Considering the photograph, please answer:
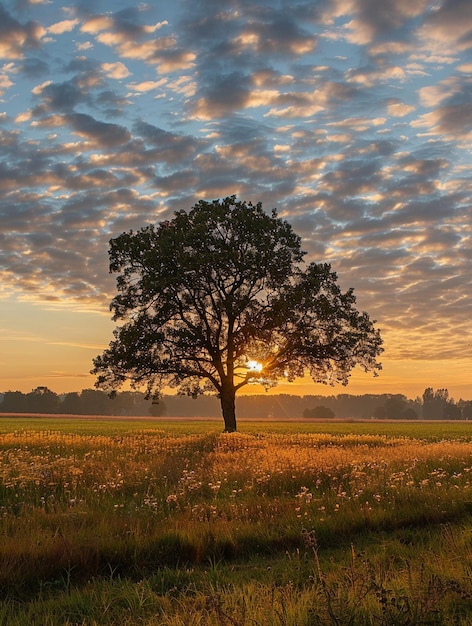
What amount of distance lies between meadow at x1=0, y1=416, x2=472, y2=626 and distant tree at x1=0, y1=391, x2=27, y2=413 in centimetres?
13627

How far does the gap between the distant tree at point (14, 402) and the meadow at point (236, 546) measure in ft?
447

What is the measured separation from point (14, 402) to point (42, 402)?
6.67 meters

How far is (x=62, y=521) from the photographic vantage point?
919 cm

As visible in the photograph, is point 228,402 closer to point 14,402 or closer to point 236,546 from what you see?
point 236,546

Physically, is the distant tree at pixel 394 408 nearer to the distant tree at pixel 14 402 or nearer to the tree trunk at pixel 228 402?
the distant tree at pixel 14 402

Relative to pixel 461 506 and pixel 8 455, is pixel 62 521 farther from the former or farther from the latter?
pixel 8 455

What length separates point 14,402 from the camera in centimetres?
14150

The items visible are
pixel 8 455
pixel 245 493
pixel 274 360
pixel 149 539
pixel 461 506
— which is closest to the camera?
pixel 149 539

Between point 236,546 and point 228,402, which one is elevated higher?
point 228,402

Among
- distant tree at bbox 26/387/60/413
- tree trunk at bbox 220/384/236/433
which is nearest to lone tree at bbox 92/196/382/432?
tree trunk at bbox 220/384/236/433

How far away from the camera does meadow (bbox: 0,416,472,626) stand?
539 centimetres

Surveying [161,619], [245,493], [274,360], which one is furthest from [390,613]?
[274,360]

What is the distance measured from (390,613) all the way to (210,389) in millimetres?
32349

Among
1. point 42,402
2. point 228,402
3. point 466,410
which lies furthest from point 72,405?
point 228,402
